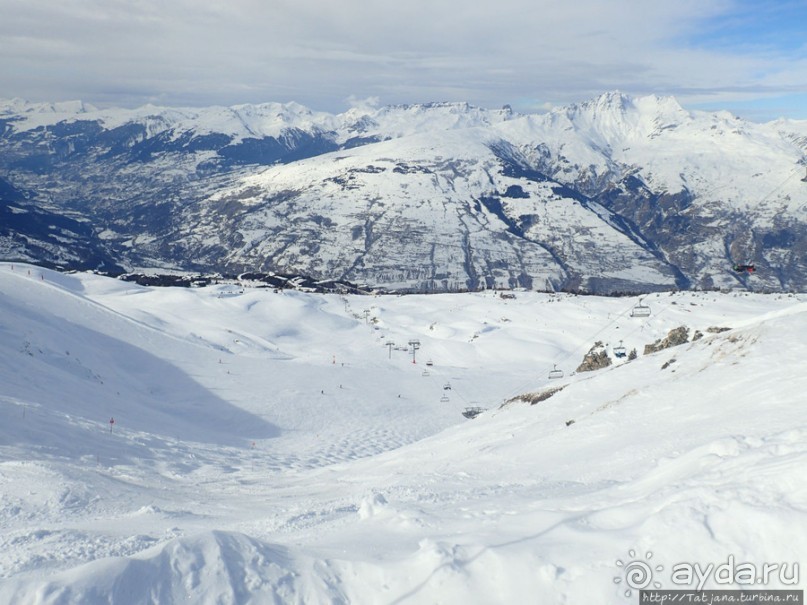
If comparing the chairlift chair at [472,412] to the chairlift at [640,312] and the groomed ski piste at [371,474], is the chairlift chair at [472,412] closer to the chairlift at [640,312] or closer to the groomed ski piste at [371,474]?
the groomed ski piste at [371,474]

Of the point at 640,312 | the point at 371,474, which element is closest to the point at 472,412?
the point at 371,474

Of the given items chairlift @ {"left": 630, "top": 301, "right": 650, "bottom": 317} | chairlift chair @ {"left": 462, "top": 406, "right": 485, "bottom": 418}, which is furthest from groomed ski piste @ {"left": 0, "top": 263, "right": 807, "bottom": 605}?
chairlift @ {"left": 630, "top": 301, "right": 650, "bottom": 317}

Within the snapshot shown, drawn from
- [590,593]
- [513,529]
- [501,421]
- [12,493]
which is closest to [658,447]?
[513,529]

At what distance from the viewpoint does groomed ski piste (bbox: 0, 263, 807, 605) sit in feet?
25.3

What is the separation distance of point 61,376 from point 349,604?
1164 inches

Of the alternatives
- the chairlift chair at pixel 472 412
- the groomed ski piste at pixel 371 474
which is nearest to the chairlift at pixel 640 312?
the groomed ski piste at pixel 371 474

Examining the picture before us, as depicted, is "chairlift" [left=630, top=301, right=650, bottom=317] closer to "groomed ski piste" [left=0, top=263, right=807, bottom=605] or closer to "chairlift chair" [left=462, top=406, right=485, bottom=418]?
"groomed ski piste" [left=0, top=263, right=807, bottom=605]

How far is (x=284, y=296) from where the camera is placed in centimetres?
9656

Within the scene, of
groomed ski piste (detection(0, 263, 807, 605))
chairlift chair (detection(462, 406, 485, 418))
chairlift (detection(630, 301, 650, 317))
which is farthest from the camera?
chairlift (detection(630, 301, 650, 317))

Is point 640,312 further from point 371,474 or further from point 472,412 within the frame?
point 371,474

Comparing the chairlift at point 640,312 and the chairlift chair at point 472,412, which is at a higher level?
the chairlift at point 640,312

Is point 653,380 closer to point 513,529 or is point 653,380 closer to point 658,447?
point 658,447

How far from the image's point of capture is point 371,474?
69.7 ft

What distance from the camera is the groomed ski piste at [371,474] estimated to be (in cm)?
772
